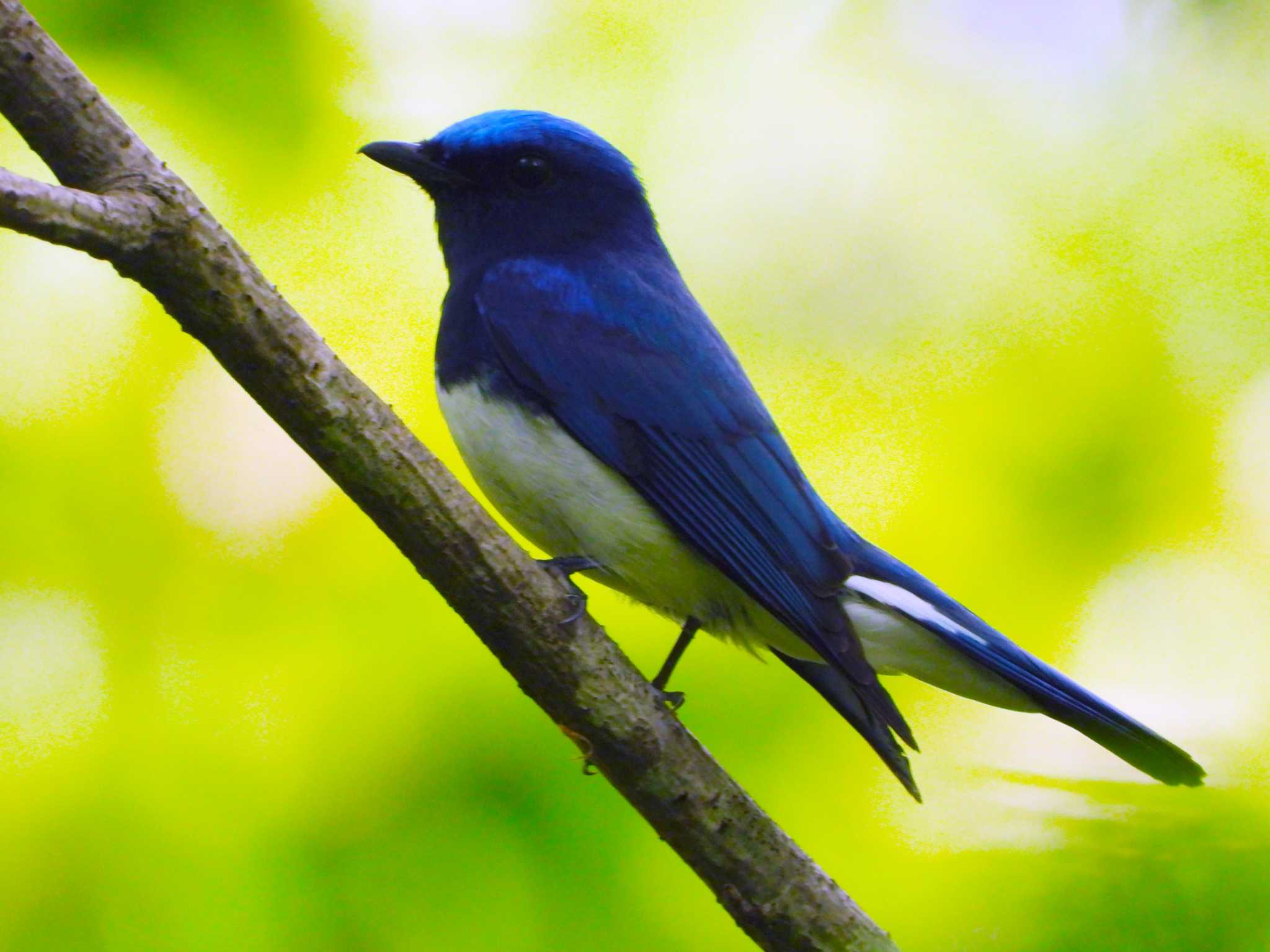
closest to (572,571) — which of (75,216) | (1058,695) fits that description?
(1058,695)

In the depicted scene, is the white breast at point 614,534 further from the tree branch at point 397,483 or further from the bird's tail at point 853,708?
the tree branch at point 397,483

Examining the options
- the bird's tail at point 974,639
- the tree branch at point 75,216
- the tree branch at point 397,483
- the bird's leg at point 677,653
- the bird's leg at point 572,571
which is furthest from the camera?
the bird's leg at point 677,653

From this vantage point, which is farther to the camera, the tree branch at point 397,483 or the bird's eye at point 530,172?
the bird's eye at point 530,172

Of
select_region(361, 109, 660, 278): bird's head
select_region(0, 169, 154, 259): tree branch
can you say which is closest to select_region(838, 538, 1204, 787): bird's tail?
select_region(361, 109, 660, 278): bird's head

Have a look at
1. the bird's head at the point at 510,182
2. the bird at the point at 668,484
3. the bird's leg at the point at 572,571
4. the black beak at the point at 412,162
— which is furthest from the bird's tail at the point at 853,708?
the black beak at the point at 412,162

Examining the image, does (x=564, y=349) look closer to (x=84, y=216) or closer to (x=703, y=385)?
(x=703, y=385)

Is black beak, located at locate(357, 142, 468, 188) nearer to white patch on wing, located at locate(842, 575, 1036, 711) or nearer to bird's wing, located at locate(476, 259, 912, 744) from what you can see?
bird's wing, located at locate(476, 259, 912, 744)
